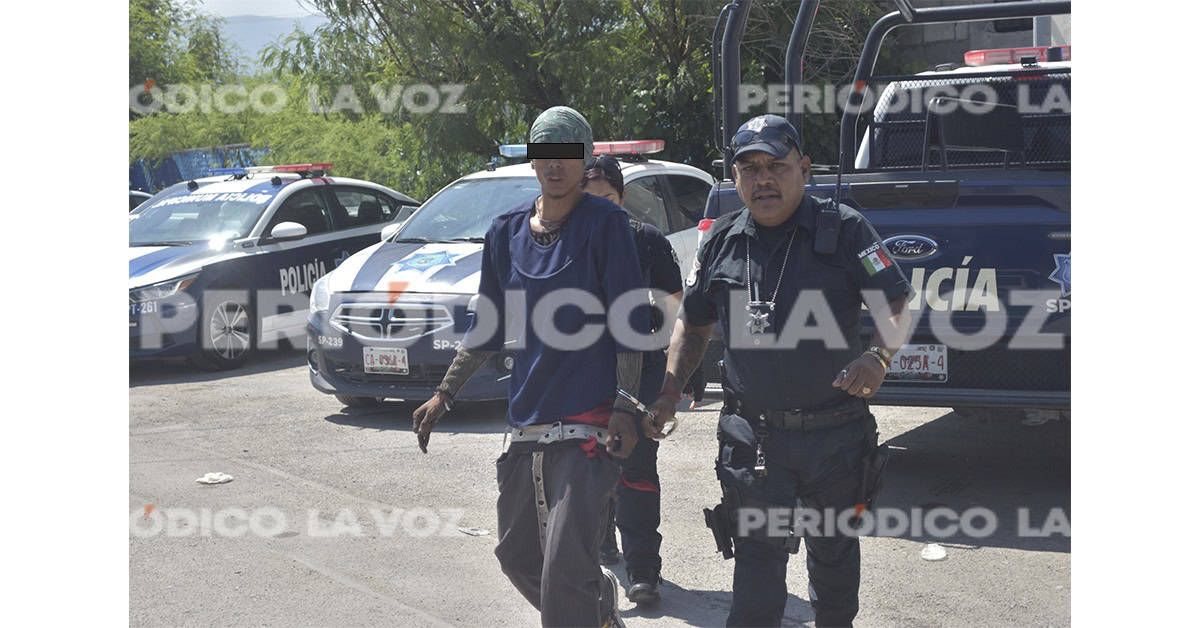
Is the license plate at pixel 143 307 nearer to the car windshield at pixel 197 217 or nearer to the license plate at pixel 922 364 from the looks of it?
the car windshield at pixel 197 217

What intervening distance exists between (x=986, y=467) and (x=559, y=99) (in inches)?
332

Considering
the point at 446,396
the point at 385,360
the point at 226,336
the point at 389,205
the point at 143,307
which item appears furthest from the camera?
the point at 389,205

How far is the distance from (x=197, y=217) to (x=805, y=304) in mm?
8657

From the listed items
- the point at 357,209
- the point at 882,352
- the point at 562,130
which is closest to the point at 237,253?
the point at 357,209

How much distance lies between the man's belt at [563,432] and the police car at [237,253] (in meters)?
7.24

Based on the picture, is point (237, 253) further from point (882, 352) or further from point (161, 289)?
point (882, 352)

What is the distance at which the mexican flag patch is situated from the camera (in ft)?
12.7

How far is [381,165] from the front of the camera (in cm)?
1711

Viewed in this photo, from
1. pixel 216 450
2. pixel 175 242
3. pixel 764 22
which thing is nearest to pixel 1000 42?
pixel 764 22

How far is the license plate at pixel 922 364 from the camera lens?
19.2 feet

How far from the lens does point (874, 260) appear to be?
3.88 meters

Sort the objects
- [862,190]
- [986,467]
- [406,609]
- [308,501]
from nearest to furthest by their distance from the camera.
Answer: [406,609]
[862,190]
[308,501]
[986,467]

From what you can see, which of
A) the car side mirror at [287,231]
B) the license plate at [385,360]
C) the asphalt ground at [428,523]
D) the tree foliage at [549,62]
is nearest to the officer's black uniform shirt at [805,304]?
the asphalt ground at [428,523]

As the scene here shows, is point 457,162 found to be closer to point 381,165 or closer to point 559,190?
point 381,165
